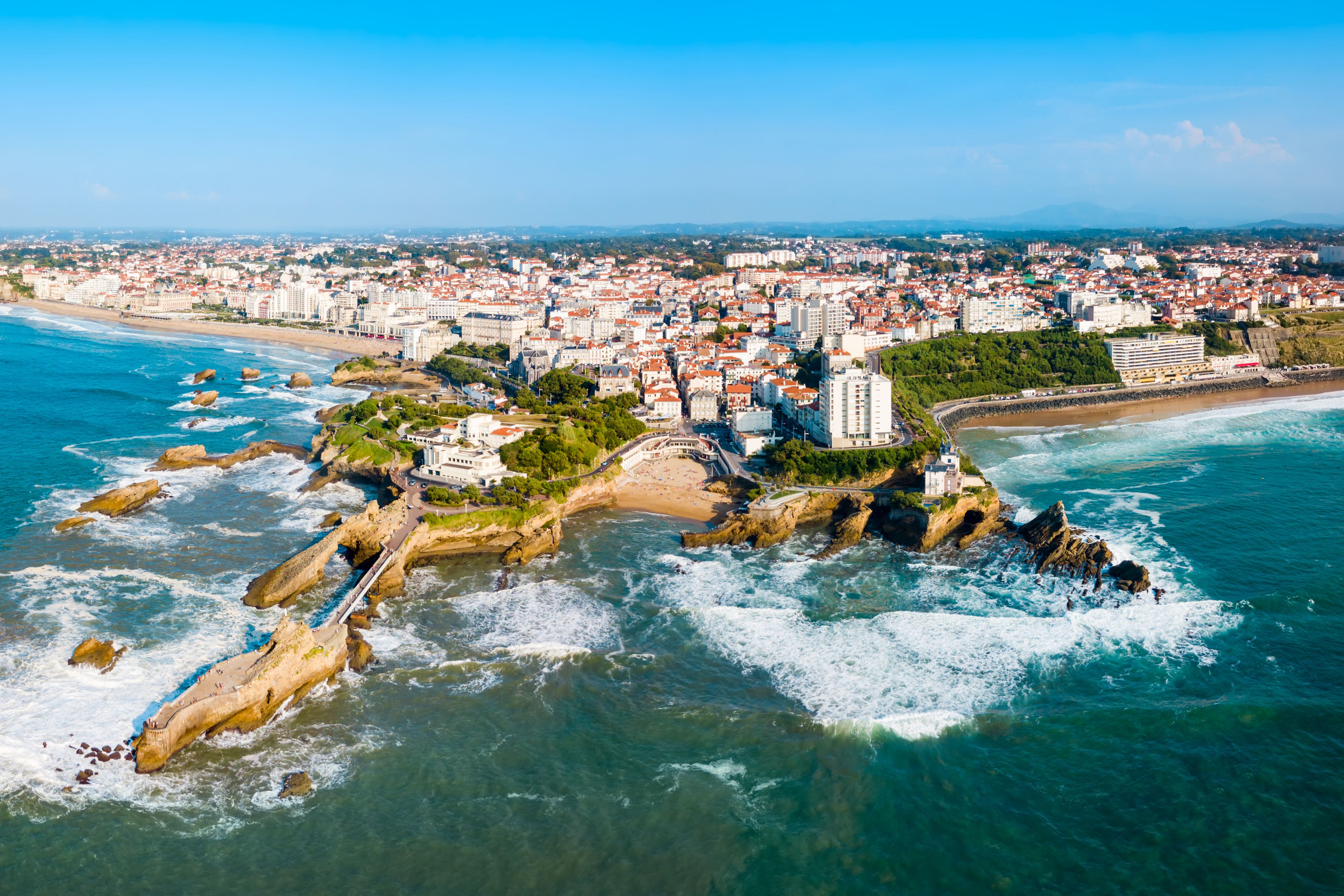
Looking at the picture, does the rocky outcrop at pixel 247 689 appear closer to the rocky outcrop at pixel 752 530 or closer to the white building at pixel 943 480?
the rocky outcrop at pixel 752 530

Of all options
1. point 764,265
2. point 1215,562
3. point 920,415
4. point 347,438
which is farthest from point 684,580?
point 764,265

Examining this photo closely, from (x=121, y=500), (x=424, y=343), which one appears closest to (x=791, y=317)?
(x=424, y=343)

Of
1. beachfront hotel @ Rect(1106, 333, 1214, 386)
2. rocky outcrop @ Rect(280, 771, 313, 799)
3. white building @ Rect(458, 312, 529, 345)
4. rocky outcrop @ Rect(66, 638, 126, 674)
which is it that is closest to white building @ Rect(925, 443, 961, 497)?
rocky outcrop @ Rect(280, 771, 313, 799)

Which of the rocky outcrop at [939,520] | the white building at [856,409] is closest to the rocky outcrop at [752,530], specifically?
the rocky outcrop at [939,520]

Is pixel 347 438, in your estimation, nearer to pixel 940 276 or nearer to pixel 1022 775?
pixel 1022 775

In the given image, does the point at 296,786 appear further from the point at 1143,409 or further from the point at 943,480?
the point at 1143,409

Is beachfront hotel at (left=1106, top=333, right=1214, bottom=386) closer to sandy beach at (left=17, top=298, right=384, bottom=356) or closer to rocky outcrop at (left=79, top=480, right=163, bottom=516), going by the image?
sandy beach at (left=17, top=298, right=384, bottom=356)
